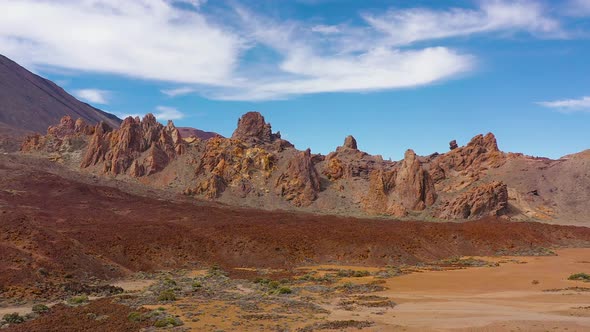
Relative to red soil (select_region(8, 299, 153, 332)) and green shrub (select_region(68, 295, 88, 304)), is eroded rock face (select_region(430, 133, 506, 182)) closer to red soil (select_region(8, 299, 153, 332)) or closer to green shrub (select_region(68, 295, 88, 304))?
green shrub (select_region(68, 295, 88, 304))

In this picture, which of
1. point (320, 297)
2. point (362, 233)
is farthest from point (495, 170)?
point (320, 297)

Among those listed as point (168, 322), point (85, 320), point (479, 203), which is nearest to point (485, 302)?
point (168, 322)

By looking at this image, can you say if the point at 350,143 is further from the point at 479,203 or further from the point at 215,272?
the point at 215,272

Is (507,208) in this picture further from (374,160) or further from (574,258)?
(374,160)

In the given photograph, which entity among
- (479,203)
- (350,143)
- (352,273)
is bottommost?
(352,273)

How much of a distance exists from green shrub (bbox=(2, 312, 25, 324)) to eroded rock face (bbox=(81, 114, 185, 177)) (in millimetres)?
90001

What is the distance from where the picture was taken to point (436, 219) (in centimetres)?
8450

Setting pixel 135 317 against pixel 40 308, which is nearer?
pixel 135 317

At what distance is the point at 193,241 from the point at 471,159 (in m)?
83.1

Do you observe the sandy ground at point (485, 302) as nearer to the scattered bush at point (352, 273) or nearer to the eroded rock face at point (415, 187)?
the scattered bush at point (352, 273)

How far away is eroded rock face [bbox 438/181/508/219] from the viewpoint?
8425cm

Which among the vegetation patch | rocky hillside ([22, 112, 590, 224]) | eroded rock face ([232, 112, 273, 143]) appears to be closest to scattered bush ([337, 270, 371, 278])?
the vegetation patch

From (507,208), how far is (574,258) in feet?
120

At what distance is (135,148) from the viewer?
382 ft
